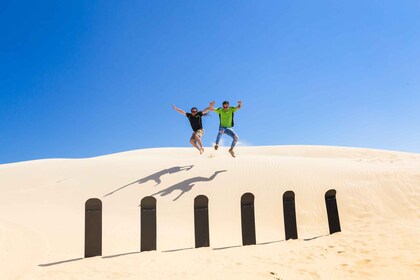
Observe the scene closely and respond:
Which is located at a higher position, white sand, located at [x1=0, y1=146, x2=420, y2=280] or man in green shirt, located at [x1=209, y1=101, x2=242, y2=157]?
man in green shirt, located at [x1=209, y1=101, x2=242, y2=157]

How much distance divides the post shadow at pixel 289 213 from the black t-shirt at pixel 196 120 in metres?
6.54

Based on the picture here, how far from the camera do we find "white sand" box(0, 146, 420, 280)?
5.37 meters

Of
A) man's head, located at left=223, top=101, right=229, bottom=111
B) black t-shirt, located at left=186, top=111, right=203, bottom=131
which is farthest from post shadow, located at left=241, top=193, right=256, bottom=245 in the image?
black t-shirt, located at left=186, top=111, right=203, bottom=131

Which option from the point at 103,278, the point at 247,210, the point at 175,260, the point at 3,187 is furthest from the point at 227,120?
the point at 3,187

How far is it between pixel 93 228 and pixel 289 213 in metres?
4.02

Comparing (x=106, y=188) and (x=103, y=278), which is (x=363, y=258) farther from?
(x=106, y=188)

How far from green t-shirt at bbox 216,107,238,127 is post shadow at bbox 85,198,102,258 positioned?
768cm

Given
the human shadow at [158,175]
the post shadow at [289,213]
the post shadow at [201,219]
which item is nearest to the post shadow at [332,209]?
the post shadow at [289,213]

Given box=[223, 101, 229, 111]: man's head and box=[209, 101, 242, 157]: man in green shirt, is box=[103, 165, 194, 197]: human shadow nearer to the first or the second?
box=[209, 101, 242, 157]: man in green shirt

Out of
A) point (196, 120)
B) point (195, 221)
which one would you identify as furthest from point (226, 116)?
point (195, 221)

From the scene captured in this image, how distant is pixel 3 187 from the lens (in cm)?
1509

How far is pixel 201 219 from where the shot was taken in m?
6.77

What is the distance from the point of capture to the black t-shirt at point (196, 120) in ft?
43.5

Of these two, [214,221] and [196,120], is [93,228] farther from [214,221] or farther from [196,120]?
[196,120]
